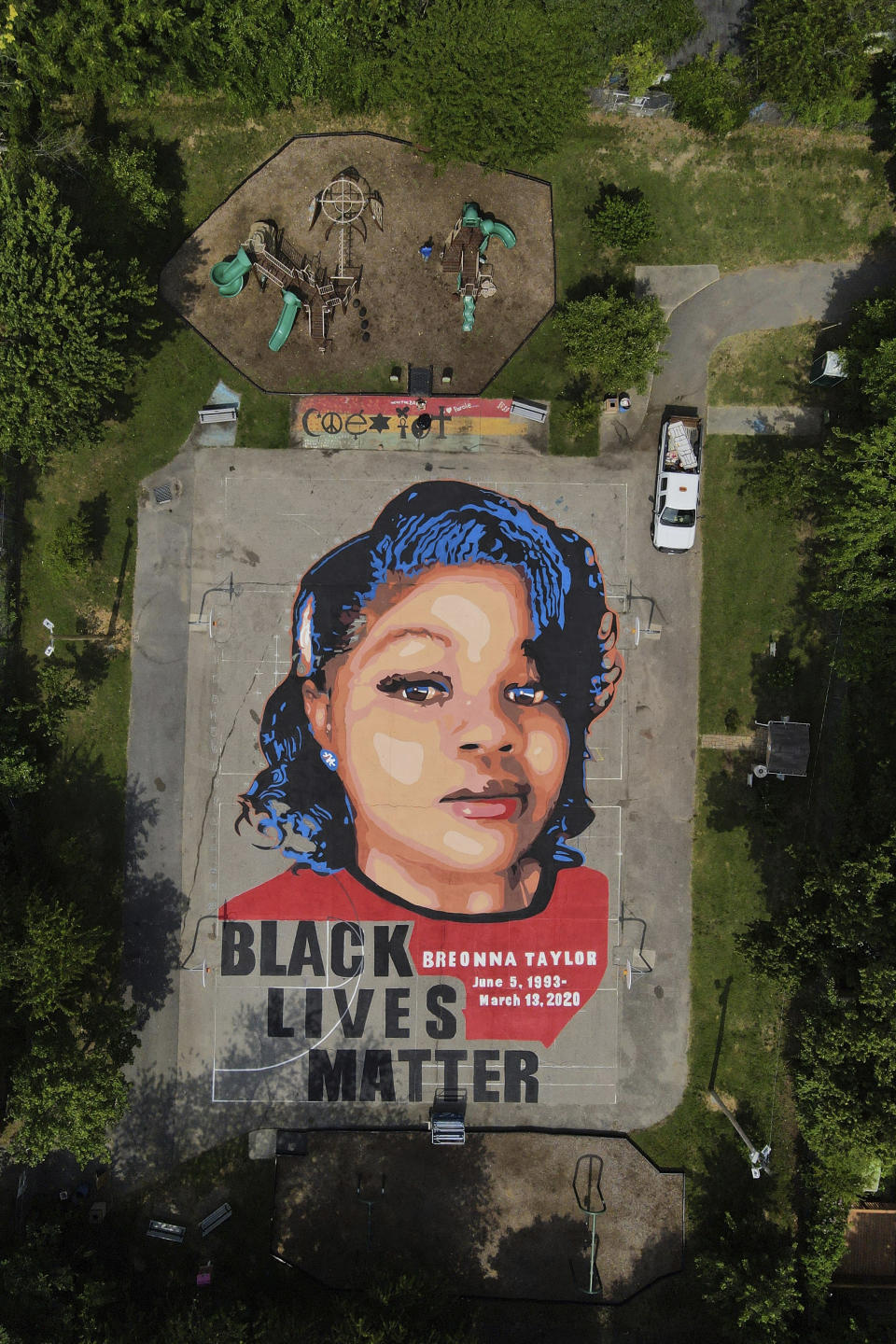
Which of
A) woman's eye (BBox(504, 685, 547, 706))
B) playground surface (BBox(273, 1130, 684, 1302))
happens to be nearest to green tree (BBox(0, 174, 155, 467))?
woman's eye (BBox(504, 685, 547, 706))

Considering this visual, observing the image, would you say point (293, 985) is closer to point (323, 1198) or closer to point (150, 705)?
point (323, 1198)

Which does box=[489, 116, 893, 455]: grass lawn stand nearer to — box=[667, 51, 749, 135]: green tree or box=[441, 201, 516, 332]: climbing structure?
box=[667, 51, 749, 135]: green tree

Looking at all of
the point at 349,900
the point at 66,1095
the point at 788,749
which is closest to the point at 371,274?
the point at 349,900

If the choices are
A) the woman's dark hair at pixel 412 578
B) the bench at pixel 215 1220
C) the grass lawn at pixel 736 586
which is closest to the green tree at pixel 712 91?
the grass lawn at pixel 736 586

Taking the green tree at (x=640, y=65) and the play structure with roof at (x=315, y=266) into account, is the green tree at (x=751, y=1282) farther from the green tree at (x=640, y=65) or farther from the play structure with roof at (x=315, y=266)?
the green tree at (x=640, y=65)

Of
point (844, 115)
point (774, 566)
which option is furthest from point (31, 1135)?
point (844, 115)

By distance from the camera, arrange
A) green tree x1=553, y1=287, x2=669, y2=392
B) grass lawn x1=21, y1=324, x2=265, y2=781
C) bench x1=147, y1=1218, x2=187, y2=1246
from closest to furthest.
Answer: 1. green tree x1=553, y1=287, x2=669, y2=392
2. bench x1=147, y1=1218, x2=187, y2=1246
3. grass lawn x1=21, y1=324, x2=265, y2=781
